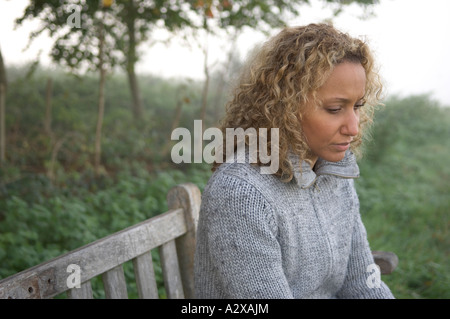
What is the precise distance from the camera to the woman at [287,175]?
1.43 m

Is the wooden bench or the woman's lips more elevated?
the woman's lips

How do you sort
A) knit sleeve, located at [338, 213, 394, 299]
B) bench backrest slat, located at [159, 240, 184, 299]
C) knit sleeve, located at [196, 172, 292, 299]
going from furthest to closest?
1. knit sleeve, located at [338, 213, 394, 299]
2. bench backrest slat, located at [159, 240, 184, 299]
3. knit sleeve, located at [196, 172, 292, 299]

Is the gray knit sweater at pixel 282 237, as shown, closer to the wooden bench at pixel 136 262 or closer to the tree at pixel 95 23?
the wooden bench at pixel 136 262

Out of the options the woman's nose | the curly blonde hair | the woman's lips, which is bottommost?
the woman's lips

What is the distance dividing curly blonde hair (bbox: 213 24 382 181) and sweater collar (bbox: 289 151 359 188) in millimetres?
30

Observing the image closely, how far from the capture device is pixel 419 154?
27.9 ft

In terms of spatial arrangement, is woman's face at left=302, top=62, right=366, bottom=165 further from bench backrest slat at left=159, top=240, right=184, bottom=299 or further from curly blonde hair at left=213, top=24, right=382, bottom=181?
bench backrest slat at left=159, top=240, right=184, bottom=299

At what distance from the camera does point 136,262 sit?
1.66 m

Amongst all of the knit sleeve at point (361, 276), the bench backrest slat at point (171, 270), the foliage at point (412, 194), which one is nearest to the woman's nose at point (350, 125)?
the knit sleeve at point (361, 276)

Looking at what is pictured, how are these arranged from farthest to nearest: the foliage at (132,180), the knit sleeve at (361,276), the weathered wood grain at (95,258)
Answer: the foliage at (132,180), the knit sleeve at (361,276), the weathered wood grain at (95,258)

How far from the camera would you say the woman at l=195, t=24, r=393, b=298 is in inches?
56.2

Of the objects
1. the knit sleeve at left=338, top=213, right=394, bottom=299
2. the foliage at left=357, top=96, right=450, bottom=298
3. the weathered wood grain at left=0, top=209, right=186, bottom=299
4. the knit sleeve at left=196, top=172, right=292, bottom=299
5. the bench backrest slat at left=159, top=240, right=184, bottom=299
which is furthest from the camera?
the foliage at left=357, top=96, right=450, bottom=298

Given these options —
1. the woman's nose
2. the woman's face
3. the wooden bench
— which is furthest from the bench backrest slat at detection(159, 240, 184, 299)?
the woman's nose
